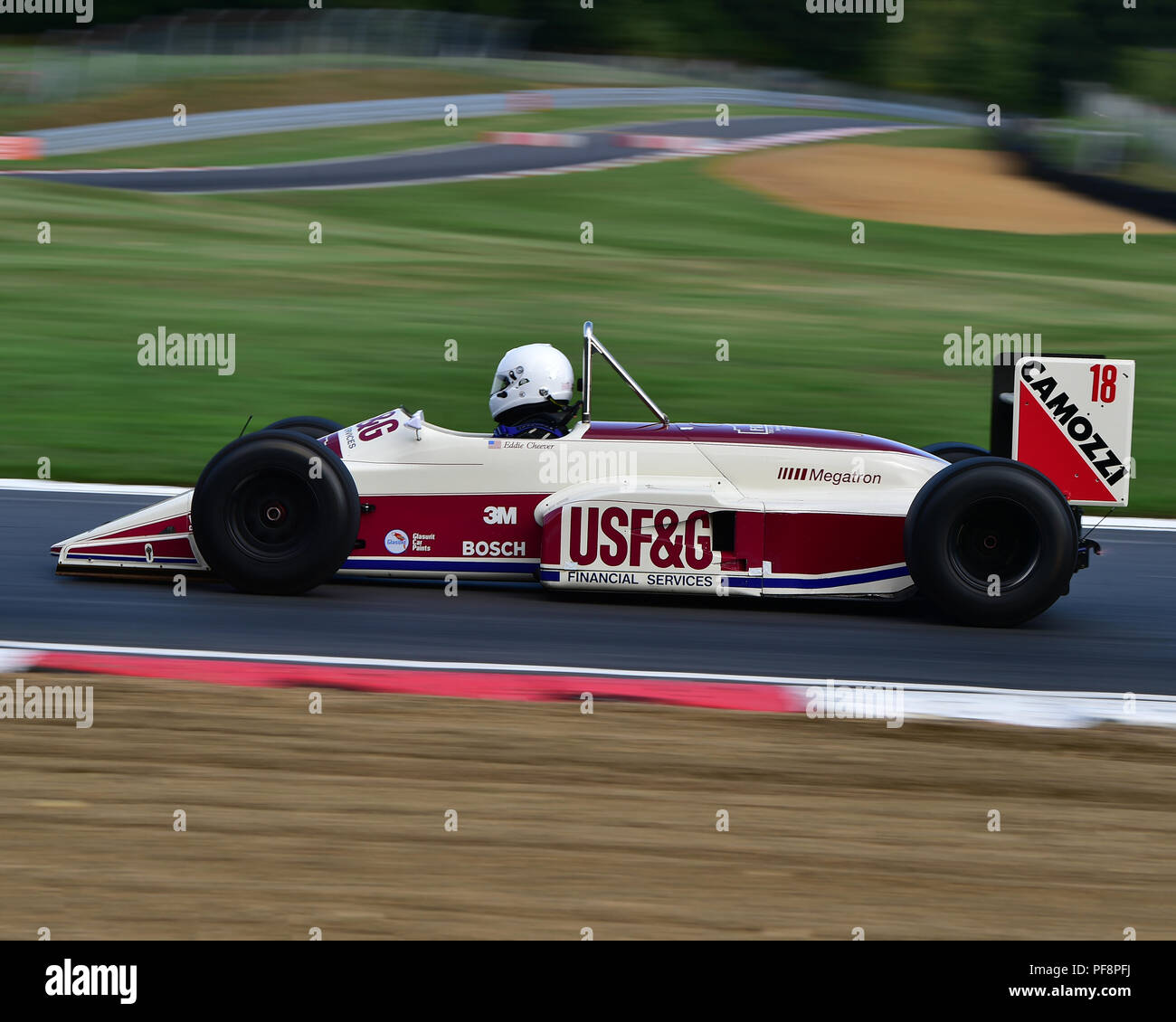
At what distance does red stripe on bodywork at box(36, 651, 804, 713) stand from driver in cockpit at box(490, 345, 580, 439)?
1.64 m

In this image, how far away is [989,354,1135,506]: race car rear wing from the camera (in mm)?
7281

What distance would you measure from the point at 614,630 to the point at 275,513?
166 cm

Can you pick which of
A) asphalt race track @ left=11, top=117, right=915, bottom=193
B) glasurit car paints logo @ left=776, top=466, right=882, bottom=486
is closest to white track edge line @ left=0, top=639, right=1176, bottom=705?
glasurit car paints logo @ left=776, top=466, right=882, bottom=486

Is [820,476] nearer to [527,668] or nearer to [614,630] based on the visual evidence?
[614,630]

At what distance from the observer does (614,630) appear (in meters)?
7.14

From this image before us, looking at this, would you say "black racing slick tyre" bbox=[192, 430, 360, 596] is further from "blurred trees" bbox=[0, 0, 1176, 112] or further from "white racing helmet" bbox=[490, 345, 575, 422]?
"blurred trees" bbox=[0, 0, 1176, 112]

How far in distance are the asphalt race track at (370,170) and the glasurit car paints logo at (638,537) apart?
20.7 m

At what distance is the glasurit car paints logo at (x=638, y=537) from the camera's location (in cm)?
721

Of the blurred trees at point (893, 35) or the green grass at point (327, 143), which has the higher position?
the blurred trees at point (893, 35)

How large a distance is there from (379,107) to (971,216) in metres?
13.4

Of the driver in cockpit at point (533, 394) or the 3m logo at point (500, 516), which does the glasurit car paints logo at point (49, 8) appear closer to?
the driver in cockpit at point (533, 394)

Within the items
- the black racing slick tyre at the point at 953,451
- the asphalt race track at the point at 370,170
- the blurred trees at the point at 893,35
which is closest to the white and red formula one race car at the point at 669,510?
the black racing slick tyre at the point at 953,451
